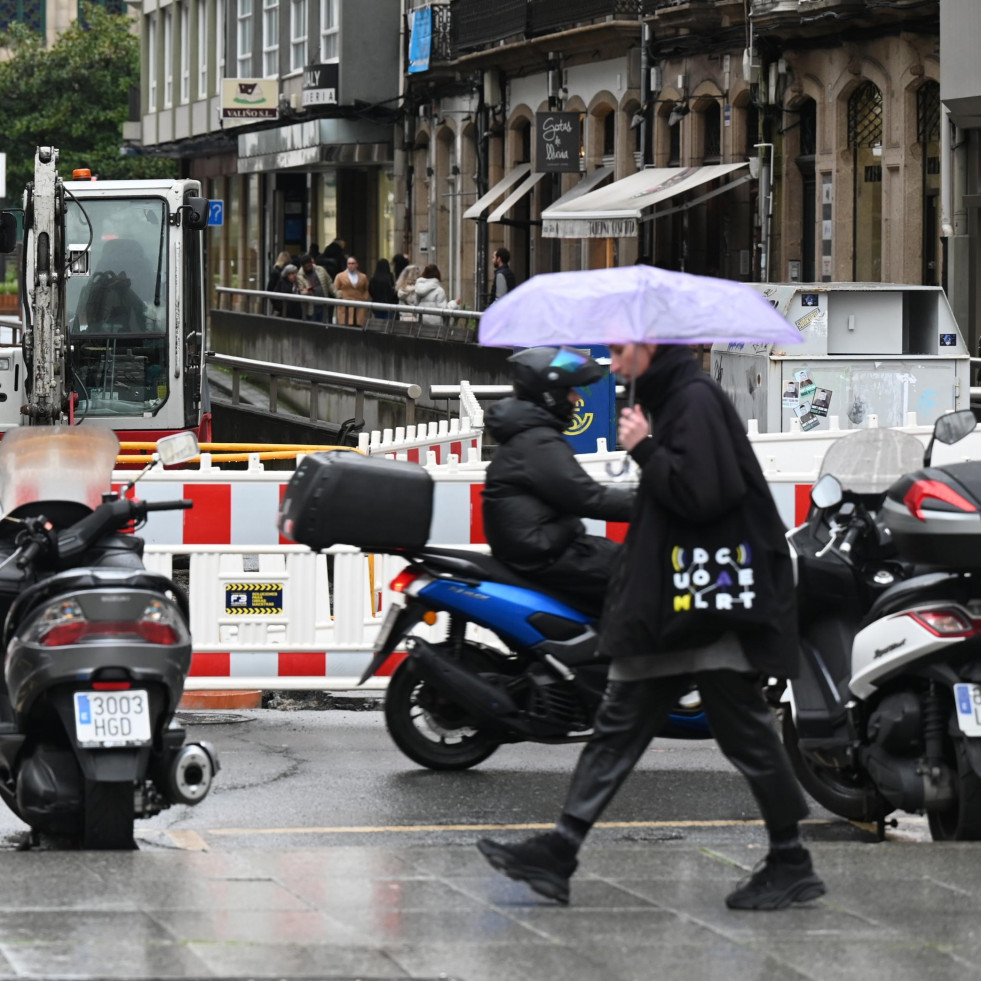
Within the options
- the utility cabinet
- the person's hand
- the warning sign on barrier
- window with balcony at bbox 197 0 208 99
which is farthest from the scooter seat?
window with balcony at bbox 197 0 208 99

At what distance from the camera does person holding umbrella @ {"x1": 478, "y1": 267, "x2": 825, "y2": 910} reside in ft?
20.2

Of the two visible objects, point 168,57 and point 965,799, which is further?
point 168,57

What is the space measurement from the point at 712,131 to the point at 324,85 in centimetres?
1625

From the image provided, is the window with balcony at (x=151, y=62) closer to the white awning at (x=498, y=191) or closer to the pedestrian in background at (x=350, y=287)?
the white awning at (x=498, y=191)

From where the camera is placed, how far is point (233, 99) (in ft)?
176

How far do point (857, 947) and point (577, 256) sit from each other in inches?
1397

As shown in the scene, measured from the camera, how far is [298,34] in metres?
55.1

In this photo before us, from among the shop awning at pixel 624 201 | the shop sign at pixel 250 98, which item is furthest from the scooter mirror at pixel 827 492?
the shop sign at pixel 250 98

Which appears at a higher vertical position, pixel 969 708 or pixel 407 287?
pixel 407 287

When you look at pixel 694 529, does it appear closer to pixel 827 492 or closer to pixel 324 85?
pixel 827 492

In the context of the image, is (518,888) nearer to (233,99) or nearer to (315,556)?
(315,556)

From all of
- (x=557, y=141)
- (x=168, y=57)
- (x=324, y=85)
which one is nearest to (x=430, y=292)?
(x=557, y=141)

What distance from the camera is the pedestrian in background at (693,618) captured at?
6.14 m

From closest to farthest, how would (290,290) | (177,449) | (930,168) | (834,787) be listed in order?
(177,449) < (834,787) < (930,168) < (290,290)
